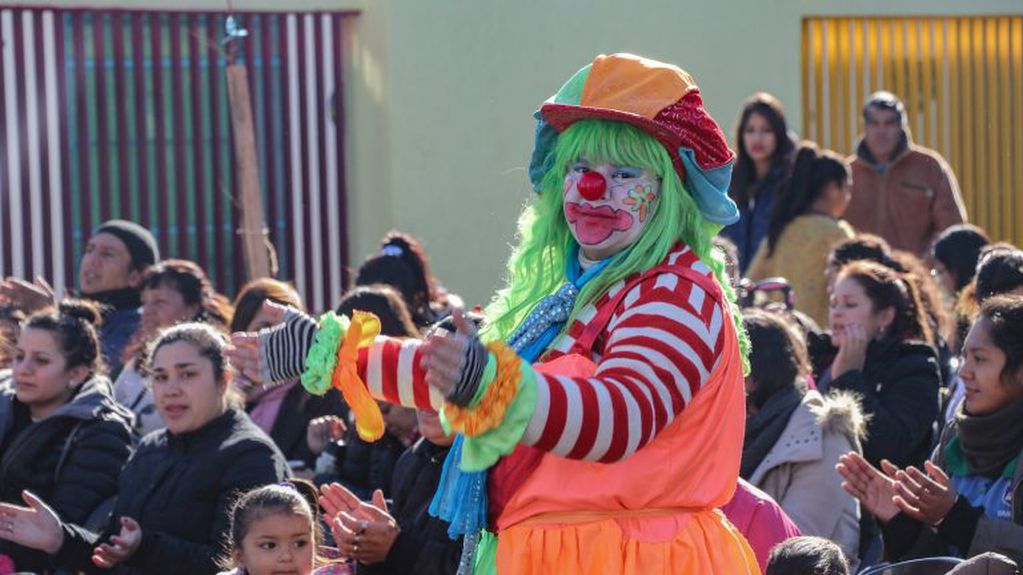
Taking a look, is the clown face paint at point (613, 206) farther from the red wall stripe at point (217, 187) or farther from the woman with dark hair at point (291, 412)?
the red wall stripe at point (217, 187)

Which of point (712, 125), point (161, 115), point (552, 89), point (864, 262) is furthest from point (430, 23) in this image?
point (712, 125)

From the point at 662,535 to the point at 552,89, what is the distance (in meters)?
6.44

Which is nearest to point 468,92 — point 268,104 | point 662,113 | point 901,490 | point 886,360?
point 268,104

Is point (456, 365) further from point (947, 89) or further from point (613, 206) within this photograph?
point (947, 89)

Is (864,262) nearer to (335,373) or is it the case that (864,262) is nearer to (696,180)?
(696,180)

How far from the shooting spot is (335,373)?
3.11 m

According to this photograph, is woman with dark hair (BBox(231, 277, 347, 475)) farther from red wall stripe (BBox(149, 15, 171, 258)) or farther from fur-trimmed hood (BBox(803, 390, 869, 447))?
red wall stripe (BBox(149, 15, 171, 258))

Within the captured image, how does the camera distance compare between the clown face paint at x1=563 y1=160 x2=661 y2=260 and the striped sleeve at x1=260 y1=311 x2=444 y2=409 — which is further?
the clown face paint at x1=563 y1=160 x2=661 y2=260

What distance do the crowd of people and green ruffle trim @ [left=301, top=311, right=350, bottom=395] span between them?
0.04 meters

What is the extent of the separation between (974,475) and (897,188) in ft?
13.4

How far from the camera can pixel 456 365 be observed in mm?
2859

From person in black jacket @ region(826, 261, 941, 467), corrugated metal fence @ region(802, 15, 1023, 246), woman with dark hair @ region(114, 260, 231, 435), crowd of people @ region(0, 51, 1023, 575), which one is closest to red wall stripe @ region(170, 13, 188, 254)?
crowd of people @ region(0, 51, 1023, 575)

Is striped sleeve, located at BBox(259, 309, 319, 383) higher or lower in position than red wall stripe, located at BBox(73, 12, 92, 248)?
lower

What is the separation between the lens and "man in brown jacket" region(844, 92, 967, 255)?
8852mm
